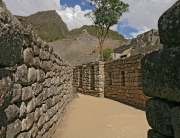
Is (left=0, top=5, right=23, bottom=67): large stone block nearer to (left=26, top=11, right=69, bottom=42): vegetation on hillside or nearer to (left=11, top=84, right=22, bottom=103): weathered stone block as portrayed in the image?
(left=11, top=84, right=22, bottom=103): weathered stone block

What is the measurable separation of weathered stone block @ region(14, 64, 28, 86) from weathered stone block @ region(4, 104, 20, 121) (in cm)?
36

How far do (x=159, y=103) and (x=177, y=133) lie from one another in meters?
0.32

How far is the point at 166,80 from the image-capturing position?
1.59 meters

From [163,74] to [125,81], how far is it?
8.57 meters

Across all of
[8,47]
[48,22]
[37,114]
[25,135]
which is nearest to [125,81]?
[37,114]

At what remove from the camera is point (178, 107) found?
1516 mm

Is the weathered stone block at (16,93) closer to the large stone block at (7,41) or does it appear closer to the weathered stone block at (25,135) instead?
the large stone block at (7,41)

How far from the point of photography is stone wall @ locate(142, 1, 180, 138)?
152 cm

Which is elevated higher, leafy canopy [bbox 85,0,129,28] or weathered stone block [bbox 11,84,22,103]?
leafy canopy [bbox 85,0,129,28]

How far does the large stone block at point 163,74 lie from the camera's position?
1513 millimetres

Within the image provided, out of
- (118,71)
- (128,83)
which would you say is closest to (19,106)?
(128,83)

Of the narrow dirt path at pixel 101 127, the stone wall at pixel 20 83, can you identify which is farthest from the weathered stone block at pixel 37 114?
the narrow dirt path at pixel 101 127

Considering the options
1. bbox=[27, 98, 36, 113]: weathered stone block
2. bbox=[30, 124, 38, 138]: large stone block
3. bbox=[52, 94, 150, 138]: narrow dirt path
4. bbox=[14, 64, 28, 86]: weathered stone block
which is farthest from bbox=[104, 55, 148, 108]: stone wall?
bbox=[14, 64, 28, 86]: weathered stone block

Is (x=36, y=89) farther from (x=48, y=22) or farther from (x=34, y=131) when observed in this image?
(x=48, y=22)
